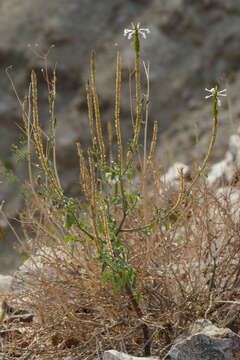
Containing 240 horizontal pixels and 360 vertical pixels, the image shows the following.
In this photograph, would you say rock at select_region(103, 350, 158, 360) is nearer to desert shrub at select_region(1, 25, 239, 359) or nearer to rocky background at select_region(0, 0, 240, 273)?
desert shrub at select_region(1, 25, 239, 359)

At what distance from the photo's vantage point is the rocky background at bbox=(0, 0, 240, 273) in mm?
6910

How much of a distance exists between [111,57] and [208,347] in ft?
20.5

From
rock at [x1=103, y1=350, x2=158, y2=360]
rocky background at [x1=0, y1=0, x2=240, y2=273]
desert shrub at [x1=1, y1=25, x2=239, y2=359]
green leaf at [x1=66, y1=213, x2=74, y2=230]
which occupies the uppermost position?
rocky background at [x1=0, y1=0, x2=240, y2=273]

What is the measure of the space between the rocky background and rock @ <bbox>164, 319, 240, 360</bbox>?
4.67 m

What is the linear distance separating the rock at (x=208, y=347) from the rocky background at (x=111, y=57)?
4669mm

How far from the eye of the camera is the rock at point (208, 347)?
6.07 feet

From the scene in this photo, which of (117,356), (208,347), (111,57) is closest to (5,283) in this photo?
(117,356)

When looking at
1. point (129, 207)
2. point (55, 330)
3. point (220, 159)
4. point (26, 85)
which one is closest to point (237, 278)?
point (129, 207)

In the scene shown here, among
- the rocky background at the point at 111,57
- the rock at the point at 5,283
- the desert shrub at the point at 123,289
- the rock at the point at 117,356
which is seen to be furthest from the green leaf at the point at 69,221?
the rocky background at the point at 111,57

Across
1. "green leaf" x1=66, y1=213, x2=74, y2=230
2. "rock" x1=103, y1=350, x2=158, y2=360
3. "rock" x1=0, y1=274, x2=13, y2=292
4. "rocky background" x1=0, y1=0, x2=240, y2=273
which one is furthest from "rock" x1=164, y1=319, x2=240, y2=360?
"rocky background" x1=0, y1=0, x2=240, y2=273

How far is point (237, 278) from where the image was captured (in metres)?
2.19

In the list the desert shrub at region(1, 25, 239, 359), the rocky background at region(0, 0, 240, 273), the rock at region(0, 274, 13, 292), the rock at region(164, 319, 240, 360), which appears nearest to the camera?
the rock at region(164, 319, 240, 360)

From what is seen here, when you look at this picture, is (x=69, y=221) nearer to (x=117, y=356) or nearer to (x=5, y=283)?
(x=117, y=356)

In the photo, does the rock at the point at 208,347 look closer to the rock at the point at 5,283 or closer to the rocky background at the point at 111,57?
the rock at the point at 5,283
